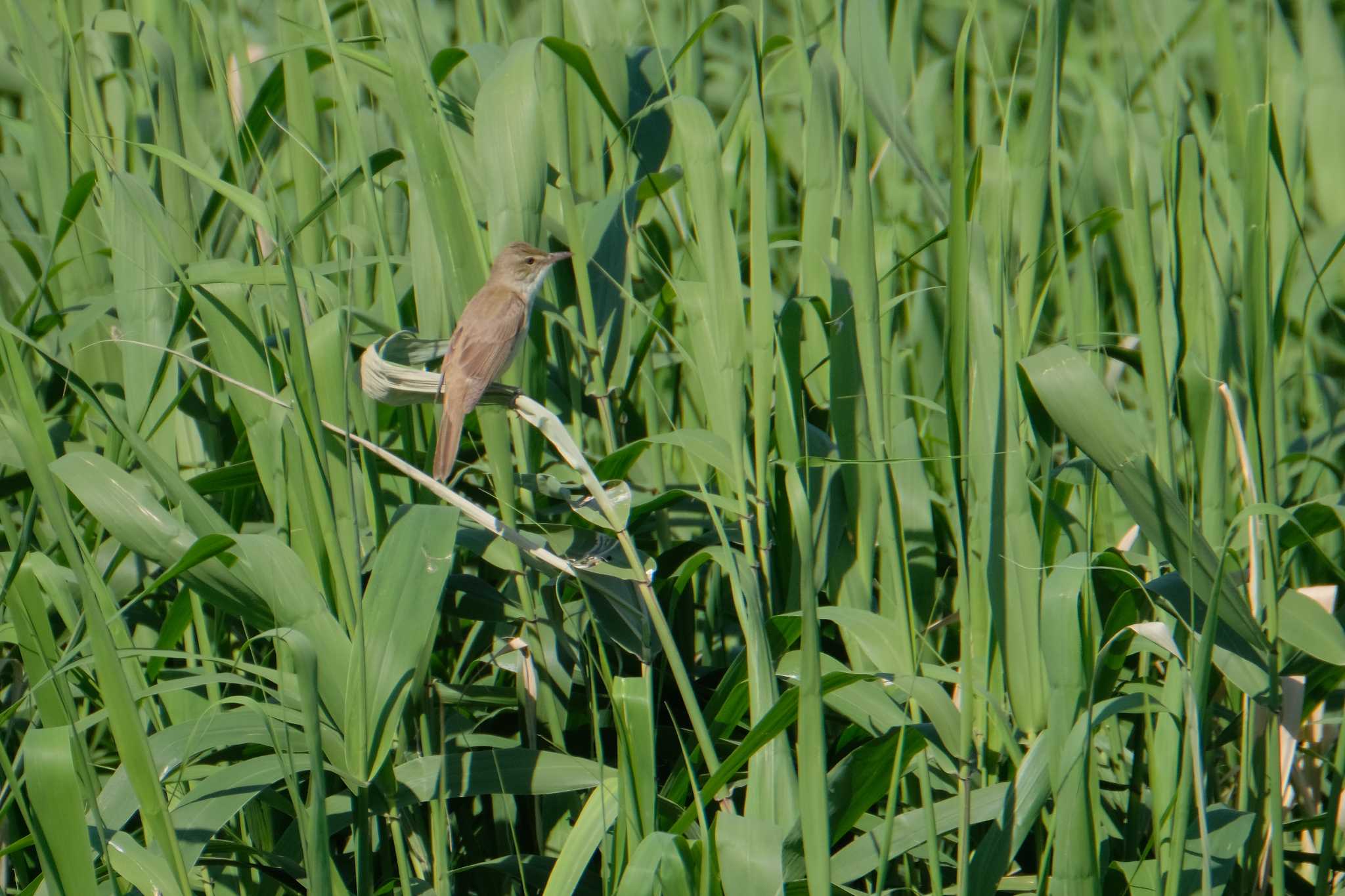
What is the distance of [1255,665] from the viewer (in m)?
1.74

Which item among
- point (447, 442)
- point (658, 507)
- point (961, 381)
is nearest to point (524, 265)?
point (447, 442)

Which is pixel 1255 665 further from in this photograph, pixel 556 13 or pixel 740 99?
pixel 556 13

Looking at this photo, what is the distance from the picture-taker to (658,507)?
→ 2.00 metres

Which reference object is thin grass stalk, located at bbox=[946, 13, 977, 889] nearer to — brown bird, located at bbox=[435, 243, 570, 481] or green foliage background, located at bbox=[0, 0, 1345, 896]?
green foliage background, located at bbox=[0, 0, 1345, 896]

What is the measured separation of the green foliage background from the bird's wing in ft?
0.15

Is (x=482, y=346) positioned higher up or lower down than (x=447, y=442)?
higher up

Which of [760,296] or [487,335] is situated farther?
[487,335]

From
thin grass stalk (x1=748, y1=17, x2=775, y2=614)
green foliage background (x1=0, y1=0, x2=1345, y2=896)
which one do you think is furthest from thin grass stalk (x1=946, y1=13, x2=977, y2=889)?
thin grass stalk (x1=748, y1=17, x2=775, y2=614)

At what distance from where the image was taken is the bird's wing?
5.88 feet

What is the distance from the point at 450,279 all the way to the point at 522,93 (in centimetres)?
31

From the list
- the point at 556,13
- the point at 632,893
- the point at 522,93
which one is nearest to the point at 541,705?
the point at 632,893

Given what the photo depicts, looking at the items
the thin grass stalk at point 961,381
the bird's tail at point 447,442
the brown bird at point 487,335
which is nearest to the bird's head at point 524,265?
the brown bird at point 487,335

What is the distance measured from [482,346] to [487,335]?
0.17 ft

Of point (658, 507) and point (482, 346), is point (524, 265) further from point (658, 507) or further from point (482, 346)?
point (658, 507)
